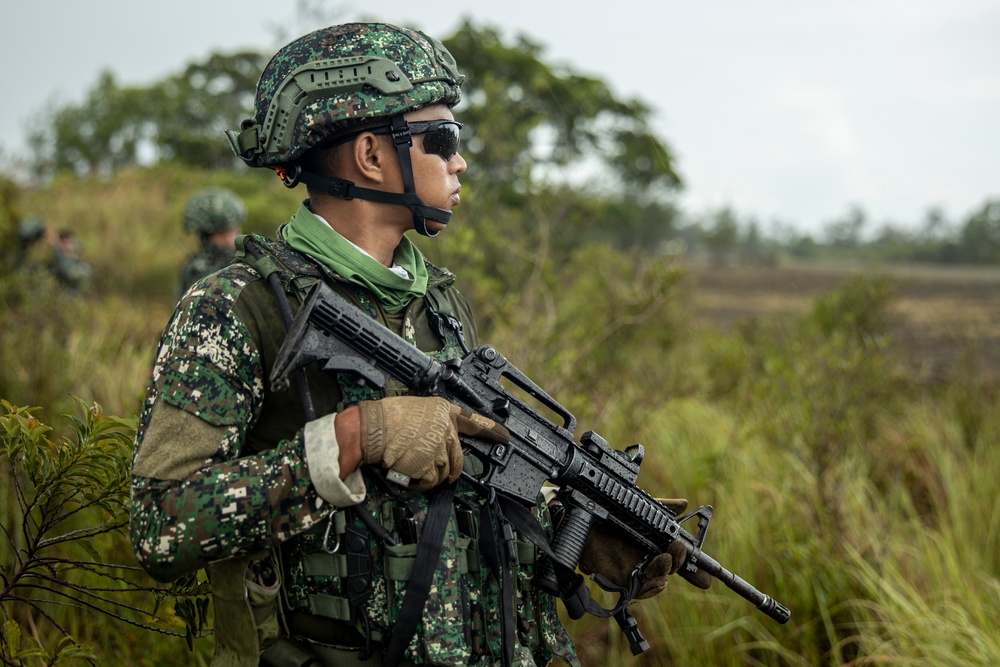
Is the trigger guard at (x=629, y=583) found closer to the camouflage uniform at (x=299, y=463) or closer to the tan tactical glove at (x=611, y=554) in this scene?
the tan tactical glove at (x=611, y=554)

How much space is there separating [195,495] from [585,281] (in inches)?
250

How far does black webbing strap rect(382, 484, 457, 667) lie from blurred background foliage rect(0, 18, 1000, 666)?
683 millimetres

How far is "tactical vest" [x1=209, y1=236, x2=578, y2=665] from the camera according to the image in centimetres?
177

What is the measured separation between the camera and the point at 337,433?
5.43 ft

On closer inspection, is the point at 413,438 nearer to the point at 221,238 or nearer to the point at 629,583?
the point at 629,583

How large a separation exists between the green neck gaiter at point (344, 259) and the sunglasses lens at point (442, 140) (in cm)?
32

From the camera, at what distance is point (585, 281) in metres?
7.70

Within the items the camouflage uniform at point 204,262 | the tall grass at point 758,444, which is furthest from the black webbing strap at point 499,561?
the camouflage uniform at point 204,262

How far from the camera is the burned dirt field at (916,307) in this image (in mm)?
7977

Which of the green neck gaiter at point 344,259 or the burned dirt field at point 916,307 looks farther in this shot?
the burned dirt field at point 916,307

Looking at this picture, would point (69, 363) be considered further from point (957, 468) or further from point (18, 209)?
point (957, 468)

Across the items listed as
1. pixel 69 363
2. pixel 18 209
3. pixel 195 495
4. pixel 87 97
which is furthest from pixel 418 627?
pixel 87 97

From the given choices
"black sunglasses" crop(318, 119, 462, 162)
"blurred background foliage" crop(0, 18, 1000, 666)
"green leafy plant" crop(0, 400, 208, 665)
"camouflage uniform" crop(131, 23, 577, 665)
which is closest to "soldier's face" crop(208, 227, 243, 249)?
"blurred background foliage" crop(0, 18, 1000, 666)

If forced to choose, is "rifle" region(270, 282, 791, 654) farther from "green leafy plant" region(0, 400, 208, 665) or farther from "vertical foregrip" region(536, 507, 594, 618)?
"green leafy plant" region(0, 400, 208, 665)
